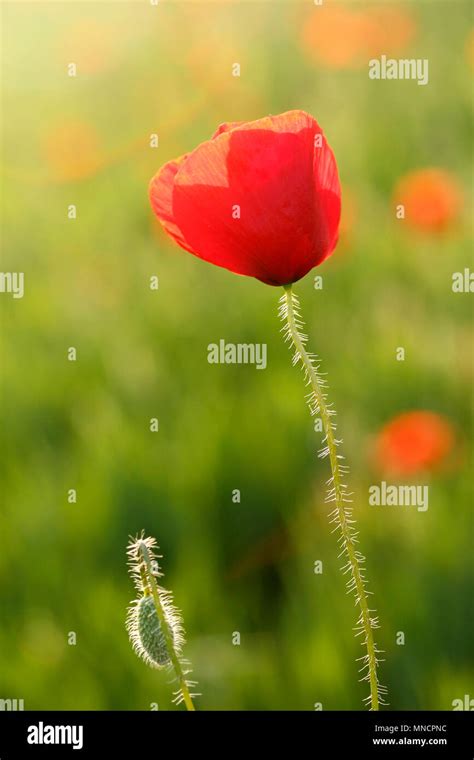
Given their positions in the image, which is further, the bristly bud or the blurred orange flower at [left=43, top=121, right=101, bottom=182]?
the blurred orange flower at [left=43, top=121, right=101, bottom=182]

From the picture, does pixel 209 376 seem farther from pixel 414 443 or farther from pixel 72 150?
pixel 72 150

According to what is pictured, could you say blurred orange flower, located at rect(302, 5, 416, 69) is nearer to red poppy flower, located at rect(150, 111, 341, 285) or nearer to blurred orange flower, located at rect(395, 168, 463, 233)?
blurred orange flower, located at rect(395, 168, 463, 233)

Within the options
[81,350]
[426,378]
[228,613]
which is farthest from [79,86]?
[228,613]
